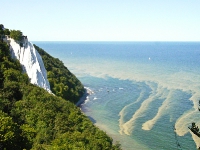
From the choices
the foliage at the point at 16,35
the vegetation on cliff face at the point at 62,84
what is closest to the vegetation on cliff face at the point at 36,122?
the foliage at the point at 16,35

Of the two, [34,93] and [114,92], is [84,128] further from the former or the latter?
[114,92]

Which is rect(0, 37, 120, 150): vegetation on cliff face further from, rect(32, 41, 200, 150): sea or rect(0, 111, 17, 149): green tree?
rect(32, 41, 200, 150): sea

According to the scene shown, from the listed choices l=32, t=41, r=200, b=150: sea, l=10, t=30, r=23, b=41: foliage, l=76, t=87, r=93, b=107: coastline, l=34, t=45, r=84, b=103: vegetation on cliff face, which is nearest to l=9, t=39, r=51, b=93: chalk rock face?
l=10, t=30, r=23, b=41: foliage

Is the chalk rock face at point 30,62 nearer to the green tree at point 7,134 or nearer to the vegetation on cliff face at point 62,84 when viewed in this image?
the vegetation on cliff face at point 62,84

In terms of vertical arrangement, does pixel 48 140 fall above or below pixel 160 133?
above

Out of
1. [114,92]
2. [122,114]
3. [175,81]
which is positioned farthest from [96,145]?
[175,81]

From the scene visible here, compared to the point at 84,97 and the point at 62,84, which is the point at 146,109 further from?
the point at 62,84
